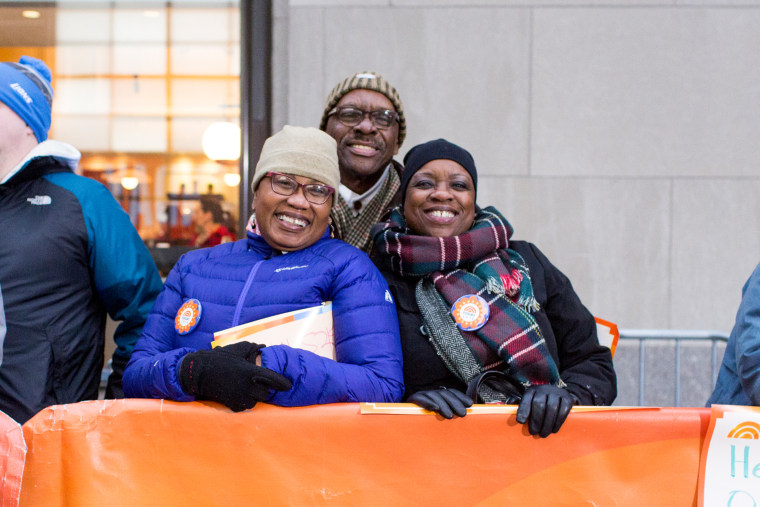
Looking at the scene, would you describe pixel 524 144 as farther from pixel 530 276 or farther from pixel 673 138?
pixel 530 276

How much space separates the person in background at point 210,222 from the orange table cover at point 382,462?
3.71 metres

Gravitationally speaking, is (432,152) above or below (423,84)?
below

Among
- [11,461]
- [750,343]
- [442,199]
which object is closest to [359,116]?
[442,199]

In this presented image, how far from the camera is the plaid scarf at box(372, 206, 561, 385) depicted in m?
2.38

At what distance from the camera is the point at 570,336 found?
2594mm

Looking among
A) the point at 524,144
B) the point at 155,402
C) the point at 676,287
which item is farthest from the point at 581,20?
the point at 155,402

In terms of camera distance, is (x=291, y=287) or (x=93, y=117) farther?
(x=93, y=117)

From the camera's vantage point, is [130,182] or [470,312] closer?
[470,312]

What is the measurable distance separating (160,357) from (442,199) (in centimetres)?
115

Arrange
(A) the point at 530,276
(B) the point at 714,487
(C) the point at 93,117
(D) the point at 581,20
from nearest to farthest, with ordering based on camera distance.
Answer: (B) the point at 714,487, (A) the point at 530,276, (D) the point at 581,20, (C) the point at 93,117

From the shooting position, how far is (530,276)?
2.63 m

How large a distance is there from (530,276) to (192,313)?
124cm

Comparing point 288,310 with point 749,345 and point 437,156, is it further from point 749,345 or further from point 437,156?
point 749,345

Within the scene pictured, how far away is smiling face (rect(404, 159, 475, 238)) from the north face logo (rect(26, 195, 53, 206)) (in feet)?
4.45
